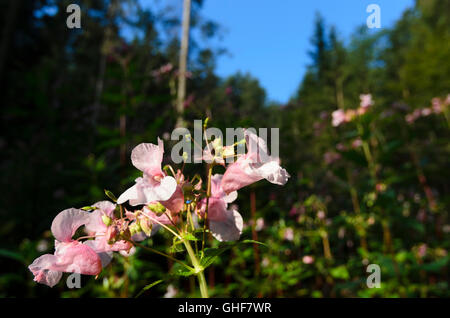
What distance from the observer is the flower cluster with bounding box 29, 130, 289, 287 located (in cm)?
71

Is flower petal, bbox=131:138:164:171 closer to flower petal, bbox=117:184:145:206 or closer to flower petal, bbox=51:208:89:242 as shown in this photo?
flower petal, bbox=117:184:145:206

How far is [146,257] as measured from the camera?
10.9 feet

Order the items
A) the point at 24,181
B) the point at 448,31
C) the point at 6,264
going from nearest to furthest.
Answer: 1. the point at 6,264
2. the point at 24,181
3. the point at 448,31

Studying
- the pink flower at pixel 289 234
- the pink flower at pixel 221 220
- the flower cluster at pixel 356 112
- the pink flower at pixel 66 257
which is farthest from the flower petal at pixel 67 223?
the flower cluster at pixel 356 112

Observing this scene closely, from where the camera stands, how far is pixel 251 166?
2.64ft

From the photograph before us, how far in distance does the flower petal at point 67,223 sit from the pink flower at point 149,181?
4.4 inches

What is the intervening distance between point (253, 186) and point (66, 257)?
6.36 feet

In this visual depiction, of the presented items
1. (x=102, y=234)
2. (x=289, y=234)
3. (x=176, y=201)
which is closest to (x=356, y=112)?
(x=289, y=234)

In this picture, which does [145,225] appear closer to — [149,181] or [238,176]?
[149,181]

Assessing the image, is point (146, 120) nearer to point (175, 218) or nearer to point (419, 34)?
point (175, 218)

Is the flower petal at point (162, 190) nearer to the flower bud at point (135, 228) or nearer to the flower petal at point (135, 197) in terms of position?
the flower petal at point (135, 197)

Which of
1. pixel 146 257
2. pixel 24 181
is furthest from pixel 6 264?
pixel 146 257

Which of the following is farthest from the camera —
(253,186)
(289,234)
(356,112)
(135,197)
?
(356,112)

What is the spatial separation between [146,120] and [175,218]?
19.4 feet
